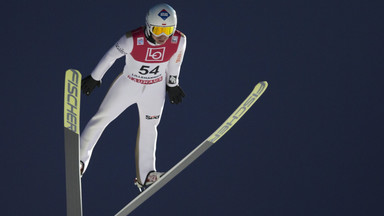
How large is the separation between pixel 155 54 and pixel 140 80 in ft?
0.56

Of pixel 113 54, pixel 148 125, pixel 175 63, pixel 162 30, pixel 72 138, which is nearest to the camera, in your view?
pixel 72 138

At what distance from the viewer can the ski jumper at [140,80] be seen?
3.27 metres

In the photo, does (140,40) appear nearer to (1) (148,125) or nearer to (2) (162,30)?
(2) (162,30)

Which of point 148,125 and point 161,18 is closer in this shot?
point 161,18

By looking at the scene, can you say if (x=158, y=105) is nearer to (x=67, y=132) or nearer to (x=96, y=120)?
(x=96, y=120)

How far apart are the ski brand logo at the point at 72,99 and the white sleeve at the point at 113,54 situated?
378 millimetres

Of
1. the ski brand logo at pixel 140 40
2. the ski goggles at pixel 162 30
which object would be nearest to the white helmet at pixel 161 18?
the ski goggles at pixel 162 30

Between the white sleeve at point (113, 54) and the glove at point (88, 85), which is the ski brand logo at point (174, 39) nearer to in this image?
the white sleeve at point (113, 54)

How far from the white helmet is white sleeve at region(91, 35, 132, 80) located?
0.16 m

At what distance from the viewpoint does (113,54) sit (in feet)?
10.7

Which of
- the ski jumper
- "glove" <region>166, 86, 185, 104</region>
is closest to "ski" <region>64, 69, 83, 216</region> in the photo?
the ski jumper

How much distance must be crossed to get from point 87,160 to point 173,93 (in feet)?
1.74

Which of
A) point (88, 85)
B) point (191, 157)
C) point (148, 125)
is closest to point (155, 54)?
point (88, 85)

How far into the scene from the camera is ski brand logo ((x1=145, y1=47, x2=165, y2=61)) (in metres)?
3.27
